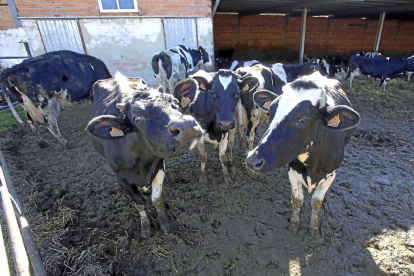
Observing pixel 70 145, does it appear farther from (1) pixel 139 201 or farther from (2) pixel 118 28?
(2) pixel 118 28

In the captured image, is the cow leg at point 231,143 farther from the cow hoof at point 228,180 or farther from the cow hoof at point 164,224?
the cow hoof at point 164,224

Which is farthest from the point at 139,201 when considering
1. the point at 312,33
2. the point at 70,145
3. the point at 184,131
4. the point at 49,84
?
the point at 312,33

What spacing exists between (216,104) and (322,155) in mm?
1602

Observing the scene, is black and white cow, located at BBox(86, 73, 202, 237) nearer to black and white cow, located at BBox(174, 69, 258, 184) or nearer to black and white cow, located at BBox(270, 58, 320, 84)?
black and white cow, located at BBox(174, 69, 258, 184)

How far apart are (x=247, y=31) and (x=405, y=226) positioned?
695 inches

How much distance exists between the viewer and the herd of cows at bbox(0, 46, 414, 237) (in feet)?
6.34

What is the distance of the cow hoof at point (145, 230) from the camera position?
2884 millimetres

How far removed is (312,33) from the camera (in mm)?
19141

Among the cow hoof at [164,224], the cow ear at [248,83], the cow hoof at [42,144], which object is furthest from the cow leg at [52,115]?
the cow ear at [248,83]

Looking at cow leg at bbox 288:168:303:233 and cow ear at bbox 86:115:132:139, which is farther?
cow leg at bbox 288:168:303:233

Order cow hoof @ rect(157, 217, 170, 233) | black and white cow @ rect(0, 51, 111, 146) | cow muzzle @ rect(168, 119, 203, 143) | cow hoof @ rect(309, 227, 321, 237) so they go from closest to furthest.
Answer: cow muzzle @ rect(168, 119, 203, 143) < cow hoof @ rect(309, 227, 321, 237) < cow hoof @ rect(157, 217, 170, 233) < black and white cow @ rect(0, 51, 111, 146)

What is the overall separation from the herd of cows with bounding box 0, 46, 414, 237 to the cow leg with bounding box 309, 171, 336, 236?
0.01 metres

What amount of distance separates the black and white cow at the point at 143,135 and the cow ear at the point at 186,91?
0.63 metres

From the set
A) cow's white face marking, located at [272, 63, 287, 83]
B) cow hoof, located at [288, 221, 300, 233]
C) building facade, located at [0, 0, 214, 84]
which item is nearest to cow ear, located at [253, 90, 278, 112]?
cow hoof, located at [288, 221, 300, 233]
